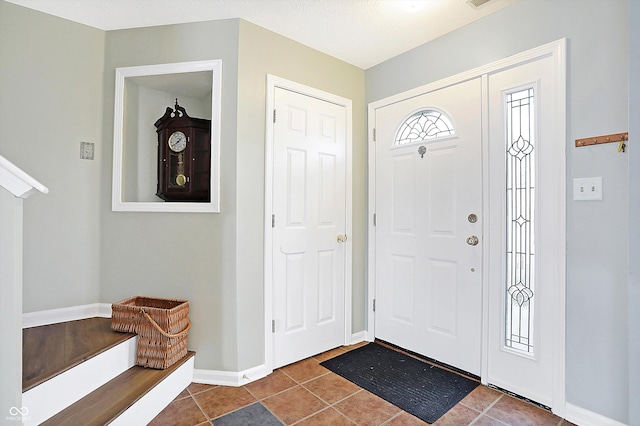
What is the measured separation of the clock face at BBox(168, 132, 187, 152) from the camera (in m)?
2.37

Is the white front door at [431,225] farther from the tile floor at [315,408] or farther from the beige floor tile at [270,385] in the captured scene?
the beige floor tile at [270,385]

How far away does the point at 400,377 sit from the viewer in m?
2.22

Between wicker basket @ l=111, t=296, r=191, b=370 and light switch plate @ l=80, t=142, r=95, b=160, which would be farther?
light switch plate @ l=80, t=142, r=95, b=160

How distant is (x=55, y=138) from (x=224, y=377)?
2.02 m

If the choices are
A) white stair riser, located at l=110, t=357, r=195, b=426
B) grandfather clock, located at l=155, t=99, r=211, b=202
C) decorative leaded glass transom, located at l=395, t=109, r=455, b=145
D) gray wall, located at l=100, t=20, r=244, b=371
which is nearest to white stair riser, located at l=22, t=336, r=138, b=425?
white stair riser, located at l=110, t=357, r=195, b=426

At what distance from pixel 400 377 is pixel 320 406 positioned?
641mm

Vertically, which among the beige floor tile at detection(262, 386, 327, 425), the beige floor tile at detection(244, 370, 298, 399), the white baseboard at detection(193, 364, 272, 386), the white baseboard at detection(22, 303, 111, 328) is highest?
the white baseboard at detection(22, 303, 111, 328)

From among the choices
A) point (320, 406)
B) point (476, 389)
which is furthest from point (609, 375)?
point (320, 406)

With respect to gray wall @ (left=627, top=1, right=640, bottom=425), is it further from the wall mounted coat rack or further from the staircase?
the staircase

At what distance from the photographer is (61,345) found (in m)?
1.82

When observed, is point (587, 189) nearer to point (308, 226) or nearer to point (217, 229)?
point (308, 226)

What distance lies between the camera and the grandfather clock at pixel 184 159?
2.35 m

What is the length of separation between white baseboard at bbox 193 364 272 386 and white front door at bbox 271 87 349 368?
0.22 m

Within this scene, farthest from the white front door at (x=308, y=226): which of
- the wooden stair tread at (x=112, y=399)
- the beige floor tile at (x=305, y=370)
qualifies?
the wooden stair tread at (x=112, y=399)
